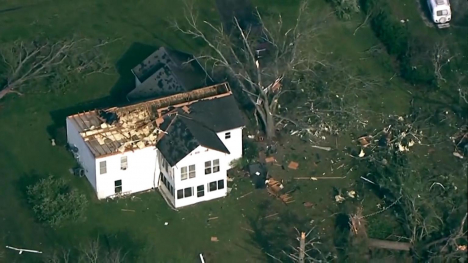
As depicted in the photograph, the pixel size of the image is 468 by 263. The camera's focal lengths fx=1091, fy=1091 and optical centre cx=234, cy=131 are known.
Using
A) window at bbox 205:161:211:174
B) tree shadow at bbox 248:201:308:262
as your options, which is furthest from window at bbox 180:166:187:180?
tree shadow at bbox 248:201:308:262

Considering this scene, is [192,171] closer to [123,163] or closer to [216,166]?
[216,166]

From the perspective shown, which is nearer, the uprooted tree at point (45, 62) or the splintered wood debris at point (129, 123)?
the splintered wood debris at point (129, 123)

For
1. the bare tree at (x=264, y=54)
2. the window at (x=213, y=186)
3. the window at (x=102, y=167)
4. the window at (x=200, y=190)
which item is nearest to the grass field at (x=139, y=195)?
the window at (x=200, y=190)

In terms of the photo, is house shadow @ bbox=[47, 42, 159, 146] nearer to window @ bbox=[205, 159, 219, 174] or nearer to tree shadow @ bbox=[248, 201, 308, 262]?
window @ bbox=[205, 159, 219, 174]

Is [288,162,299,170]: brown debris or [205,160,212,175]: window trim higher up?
[205,160,212,175]: window trim

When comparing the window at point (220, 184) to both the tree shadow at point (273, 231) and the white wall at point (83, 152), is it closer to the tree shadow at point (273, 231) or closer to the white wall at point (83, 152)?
the tree shadow at point (273, 231)

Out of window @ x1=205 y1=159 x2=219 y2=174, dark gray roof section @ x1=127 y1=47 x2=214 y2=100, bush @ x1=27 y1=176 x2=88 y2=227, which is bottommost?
bush @ x1=27 y1=176 x2=88 y2=227
